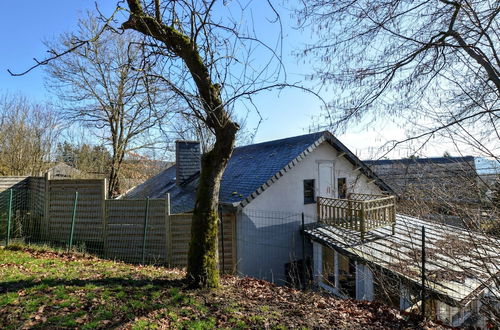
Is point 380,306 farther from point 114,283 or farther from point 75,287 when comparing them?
point 75,287

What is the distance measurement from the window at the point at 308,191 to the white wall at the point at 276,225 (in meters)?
Result: 0.20

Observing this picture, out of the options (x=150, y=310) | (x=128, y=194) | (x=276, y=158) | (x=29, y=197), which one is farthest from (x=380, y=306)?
(x=128, y=194)

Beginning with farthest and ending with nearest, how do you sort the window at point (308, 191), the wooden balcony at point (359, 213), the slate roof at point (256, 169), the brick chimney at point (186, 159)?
the brick chimney at point (186, 159)
the window at point (308, 191)
the slate roof at point (256, 169)
the wooden balcony at point (359, 213)

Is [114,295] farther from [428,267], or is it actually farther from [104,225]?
[428,267]

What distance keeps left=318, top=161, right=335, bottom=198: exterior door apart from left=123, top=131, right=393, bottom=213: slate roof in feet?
3.38

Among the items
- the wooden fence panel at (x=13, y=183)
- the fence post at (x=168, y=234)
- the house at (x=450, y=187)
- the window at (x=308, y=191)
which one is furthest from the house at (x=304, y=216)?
the wooden fence panel at (x=13, y=183)

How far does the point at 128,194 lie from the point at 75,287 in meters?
15.1

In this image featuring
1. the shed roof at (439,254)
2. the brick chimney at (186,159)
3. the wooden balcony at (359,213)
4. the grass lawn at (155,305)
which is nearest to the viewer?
the grass lawn at (155,305)

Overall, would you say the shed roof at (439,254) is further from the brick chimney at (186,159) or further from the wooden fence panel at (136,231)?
the brick chimney at (186,159)

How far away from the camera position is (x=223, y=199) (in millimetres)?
10875

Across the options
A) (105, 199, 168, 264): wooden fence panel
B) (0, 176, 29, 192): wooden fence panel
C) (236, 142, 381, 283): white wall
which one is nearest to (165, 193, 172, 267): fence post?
(105, 199, 168, 264): wooden fence panel

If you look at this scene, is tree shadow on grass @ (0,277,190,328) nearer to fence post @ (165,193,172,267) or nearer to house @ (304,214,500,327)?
house @ (304,214,500,327)

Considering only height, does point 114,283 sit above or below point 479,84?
below

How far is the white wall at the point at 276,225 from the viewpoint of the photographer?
10578 millimetres
